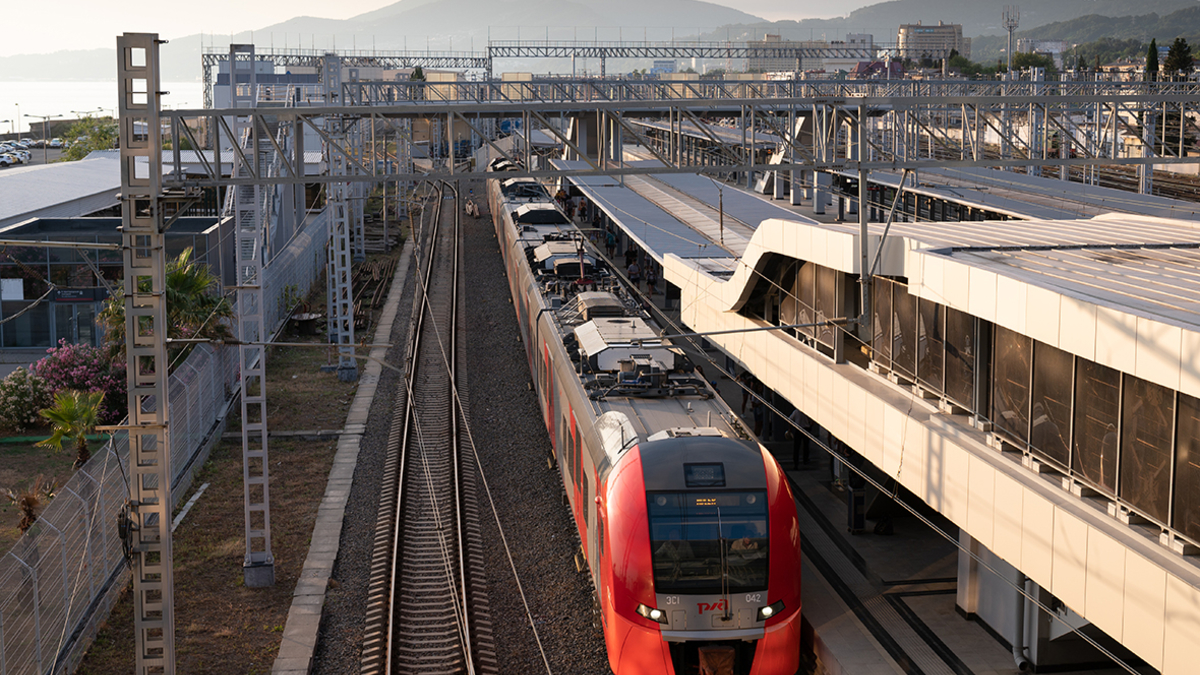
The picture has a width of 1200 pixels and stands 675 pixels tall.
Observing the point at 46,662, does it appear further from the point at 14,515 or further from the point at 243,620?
the point at 14,515

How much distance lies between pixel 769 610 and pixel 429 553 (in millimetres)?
7159

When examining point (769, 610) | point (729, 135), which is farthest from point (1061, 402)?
point (729, 135)

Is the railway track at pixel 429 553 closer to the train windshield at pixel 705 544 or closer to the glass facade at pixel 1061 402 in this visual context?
the train windshield at pixel 705 544

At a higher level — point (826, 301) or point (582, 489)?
point (826, 301)

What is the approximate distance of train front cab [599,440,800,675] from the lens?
12.0 meters

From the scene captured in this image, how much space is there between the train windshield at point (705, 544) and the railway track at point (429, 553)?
297 centimetres

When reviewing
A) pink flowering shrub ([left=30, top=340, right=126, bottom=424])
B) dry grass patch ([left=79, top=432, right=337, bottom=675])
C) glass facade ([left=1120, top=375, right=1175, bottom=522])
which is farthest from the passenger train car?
→ pink flowering shrub ([left=30, top=340, right=126, bottom=424])

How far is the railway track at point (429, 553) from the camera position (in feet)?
46.3

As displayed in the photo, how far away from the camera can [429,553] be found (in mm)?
17562

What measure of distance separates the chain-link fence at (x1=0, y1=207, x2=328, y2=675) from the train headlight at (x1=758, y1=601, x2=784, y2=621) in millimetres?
A: 7081

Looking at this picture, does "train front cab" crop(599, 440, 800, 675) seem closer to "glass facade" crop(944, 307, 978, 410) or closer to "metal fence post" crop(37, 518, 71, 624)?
"glass facade" crop(944, 307, 978, 410)

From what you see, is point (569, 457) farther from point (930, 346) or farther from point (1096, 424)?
point (1096, 424)

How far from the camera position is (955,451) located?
41.4 feet

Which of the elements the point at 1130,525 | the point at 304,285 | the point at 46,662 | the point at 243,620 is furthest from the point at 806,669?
the point at 304,285
